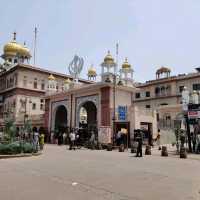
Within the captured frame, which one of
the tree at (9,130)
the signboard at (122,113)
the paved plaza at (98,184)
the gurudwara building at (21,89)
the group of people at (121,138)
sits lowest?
the paved plaza at (98,184)

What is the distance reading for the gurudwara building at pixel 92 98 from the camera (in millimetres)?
27594

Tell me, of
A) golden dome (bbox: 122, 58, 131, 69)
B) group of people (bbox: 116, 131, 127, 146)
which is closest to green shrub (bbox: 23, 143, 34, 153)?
group of people (bbox: 116, 131, 127, 146)

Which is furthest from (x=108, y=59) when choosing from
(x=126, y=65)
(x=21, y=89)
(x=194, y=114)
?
(x=21, y=89)

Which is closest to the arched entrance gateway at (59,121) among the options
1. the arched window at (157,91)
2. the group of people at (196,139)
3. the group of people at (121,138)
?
the group of people at (121,138)

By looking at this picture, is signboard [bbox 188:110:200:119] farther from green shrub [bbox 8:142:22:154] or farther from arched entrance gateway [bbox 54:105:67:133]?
arched entrance gateway [bbox 54:105:67:133]

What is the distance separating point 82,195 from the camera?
6.86 m

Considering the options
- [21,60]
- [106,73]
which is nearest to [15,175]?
[106,73]

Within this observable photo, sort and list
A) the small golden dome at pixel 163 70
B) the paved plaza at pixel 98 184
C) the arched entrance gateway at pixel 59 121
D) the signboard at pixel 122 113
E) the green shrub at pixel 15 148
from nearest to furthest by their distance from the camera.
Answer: the paved plaza at pixel 98 184 < the green shrub at pixel 15 148 < the signboard at pixel 122 113 < the arched entrance gateway at pixel 59 121 < the small golden dome at pixel 163 70

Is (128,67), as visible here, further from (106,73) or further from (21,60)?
(21,60)

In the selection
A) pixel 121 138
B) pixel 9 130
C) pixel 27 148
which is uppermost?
pixel 9 130

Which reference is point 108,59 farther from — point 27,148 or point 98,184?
point 98,184

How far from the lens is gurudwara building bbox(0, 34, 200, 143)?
27.6 metres

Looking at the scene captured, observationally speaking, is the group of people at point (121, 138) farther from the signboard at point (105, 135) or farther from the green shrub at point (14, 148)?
the green shrub at point (14, 148)

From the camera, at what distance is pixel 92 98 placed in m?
30.1
